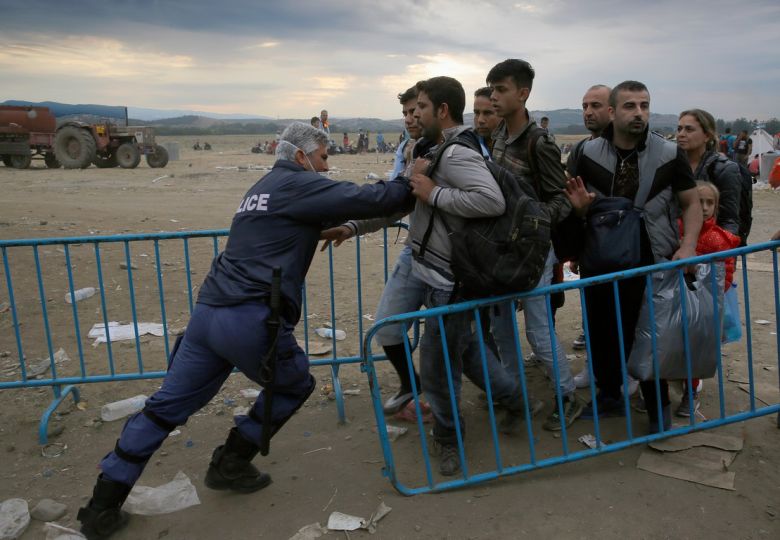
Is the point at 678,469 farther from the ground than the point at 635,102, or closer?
closer

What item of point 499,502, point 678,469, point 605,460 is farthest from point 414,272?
point 678,469

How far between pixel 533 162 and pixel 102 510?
2.70m

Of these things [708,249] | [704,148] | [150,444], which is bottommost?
→ [150,444]

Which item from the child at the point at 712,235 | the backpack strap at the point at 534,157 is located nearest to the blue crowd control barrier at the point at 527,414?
the child at the point at 712,235

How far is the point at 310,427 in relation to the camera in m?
4.02

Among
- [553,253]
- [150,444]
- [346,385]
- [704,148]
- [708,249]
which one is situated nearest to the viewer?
[150,444]

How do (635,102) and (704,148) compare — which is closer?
(635,102)

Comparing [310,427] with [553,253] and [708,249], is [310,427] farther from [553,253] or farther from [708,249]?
[708,249]

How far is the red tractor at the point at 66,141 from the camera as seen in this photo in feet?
65.3

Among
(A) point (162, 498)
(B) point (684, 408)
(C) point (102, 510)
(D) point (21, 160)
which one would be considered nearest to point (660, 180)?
(B) point (684, 408)

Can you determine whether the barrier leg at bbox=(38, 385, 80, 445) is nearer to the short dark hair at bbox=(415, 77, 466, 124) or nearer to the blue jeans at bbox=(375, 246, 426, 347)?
the blue jeans at bbox=(375, 246, 426, 347)

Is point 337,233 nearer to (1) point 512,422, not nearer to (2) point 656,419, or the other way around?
(1) point 512,422

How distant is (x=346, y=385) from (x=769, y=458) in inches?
104

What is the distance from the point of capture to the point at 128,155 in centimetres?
2069
